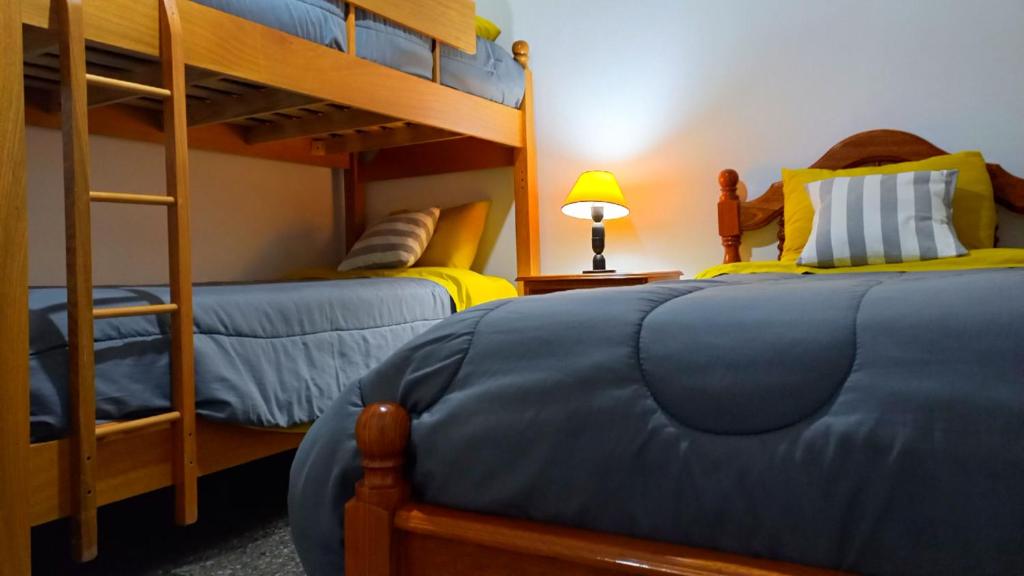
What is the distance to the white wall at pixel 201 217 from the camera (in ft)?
8.70

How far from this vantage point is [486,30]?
3.25 m

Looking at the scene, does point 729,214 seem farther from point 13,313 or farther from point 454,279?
point 13,313

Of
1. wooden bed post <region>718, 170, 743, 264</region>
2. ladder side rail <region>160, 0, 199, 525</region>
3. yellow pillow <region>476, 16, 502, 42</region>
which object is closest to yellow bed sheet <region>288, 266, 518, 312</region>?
wooden bed post <region>718, 170, 743, 264</region>

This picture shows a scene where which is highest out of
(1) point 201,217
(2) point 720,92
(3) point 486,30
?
(3) point 486,30

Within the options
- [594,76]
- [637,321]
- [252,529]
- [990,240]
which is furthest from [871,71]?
[252,529]

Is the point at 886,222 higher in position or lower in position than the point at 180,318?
higher

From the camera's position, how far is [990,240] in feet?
8.10

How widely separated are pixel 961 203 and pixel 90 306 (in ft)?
7.88

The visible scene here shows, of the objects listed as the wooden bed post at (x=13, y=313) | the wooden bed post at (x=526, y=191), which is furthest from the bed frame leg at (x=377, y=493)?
the wooden bed post at (x=526, y=191)

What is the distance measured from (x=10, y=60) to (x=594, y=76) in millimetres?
2356

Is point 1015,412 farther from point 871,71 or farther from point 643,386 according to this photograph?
point 871,71

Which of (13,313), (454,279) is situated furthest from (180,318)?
(454,279)

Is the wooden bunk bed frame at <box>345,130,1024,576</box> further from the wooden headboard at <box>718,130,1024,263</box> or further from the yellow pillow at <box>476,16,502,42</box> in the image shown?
the yellow pillow at <box>476,16,502,42</box>

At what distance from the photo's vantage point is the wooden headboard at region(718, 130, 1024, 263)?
100 inches
